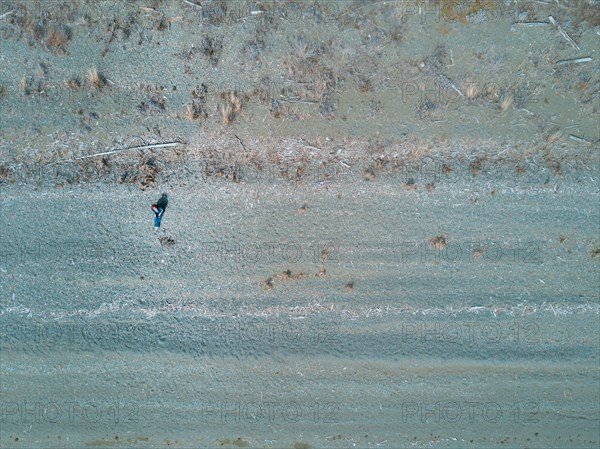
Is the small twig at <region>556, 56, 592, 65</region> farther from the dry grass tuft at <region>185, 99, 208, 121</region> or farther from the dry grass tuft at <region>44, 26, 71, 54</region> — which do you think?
the dry grass tuft at <region>44, 26, 71, 54</region>

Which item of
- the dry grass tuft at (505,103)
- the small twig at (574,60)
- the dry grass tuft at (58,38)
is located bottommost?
the dry grass tuft at (505,103)

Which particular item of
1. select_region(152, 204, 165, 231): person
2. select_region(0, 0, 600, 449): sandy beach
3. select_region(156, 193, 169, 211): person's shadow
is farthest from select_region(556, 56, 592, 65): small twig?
select_region(152, 204, 165, 231): person

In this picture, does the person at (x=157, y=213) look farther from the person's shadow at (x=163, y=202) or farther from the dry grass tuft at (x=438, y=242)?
the dry grass tuft at (x=438, y=242)

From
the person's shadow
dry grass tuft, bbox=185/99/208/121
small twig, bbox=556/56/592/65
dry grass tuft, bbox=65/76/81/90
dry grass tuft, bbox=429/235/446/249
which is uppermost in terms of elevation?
small twig, bbox=556/56/592/65

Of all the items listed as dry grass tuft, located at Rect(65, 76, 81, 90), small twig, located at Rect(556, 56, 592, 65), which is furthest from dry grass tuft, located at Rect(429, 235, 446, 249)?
dry grass tuft, located at Rect(65, 76, 81, 90)

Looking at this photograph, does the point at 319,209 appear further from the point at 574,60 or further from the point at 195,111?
the point at 574,60

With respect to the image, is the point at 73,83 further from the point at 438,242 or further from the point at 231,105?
the point at 438,242

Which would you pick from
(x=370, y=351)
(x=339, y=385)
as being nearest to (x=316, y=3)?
(x=370, y=351)

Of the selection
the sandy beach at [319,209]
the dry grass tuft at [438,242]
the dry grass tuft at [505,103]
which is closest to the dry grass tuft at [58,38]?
the sandy beach at [319,209]

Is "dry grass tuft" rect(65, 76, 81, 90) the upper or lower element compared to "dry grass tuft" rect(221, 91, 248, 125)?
upper

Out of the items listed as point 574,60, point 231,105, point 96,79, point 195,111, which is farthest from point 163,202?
point 574,60

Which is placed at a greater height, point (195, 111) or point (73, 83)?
point (73, 83)

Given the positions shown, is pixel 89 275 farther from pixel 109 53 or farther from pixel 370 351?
pixel 370 351

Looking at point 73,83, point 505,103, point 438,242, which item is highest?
point 73,83
